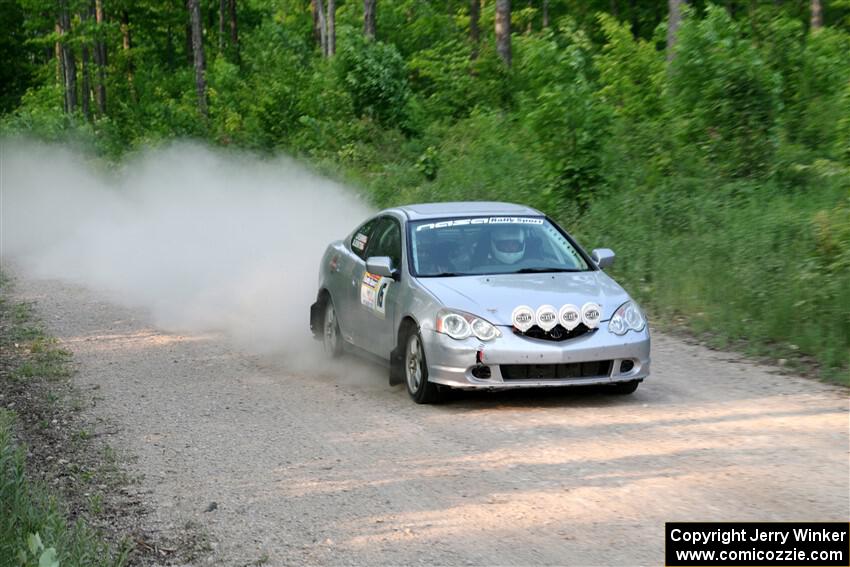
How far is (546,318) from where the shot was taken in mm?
9117

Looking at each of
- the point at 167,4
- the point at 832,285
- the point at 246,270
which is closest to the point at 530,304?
the point at 832,285

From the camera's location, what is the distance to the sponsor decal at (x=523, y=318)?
9102 millimetres

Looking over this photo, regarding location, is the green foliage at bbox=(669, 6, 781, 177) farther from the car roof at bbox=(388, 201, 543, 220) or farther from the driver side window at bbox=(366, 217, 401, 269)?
the driver side window at bbox=(366, 217, 401, 269)

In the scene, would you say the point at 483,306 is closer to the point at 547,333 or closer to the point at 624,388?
the point at 547,333

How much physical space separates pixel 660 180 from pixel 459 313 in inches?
365

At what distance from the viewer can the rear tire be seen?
9492mm

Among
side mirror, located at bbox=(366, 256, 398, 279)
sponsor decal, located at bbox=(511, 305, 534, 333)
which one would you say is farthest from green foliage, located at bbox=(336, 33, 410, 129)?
sponsor decal, located at bbox=(511, 305, 534, 333)

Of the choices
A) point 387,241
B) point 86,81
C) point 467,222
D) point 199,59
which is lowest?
point 387,241

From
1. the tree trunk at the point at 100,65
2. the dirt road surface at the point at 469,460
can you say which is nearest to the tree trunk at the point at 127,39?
the tree trunk at the point at 100,65

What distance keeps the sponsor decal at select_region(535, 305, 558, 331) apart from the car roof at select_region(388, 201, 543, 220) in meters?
1.89

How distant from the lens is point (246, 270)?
1911 centimetres

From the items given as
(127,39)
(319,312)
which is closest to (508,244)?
(319,312)

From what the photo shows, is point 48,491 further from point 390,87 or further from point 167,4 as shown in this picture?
point 167,4

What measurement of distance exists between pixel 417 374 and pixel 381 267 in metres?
1.08
